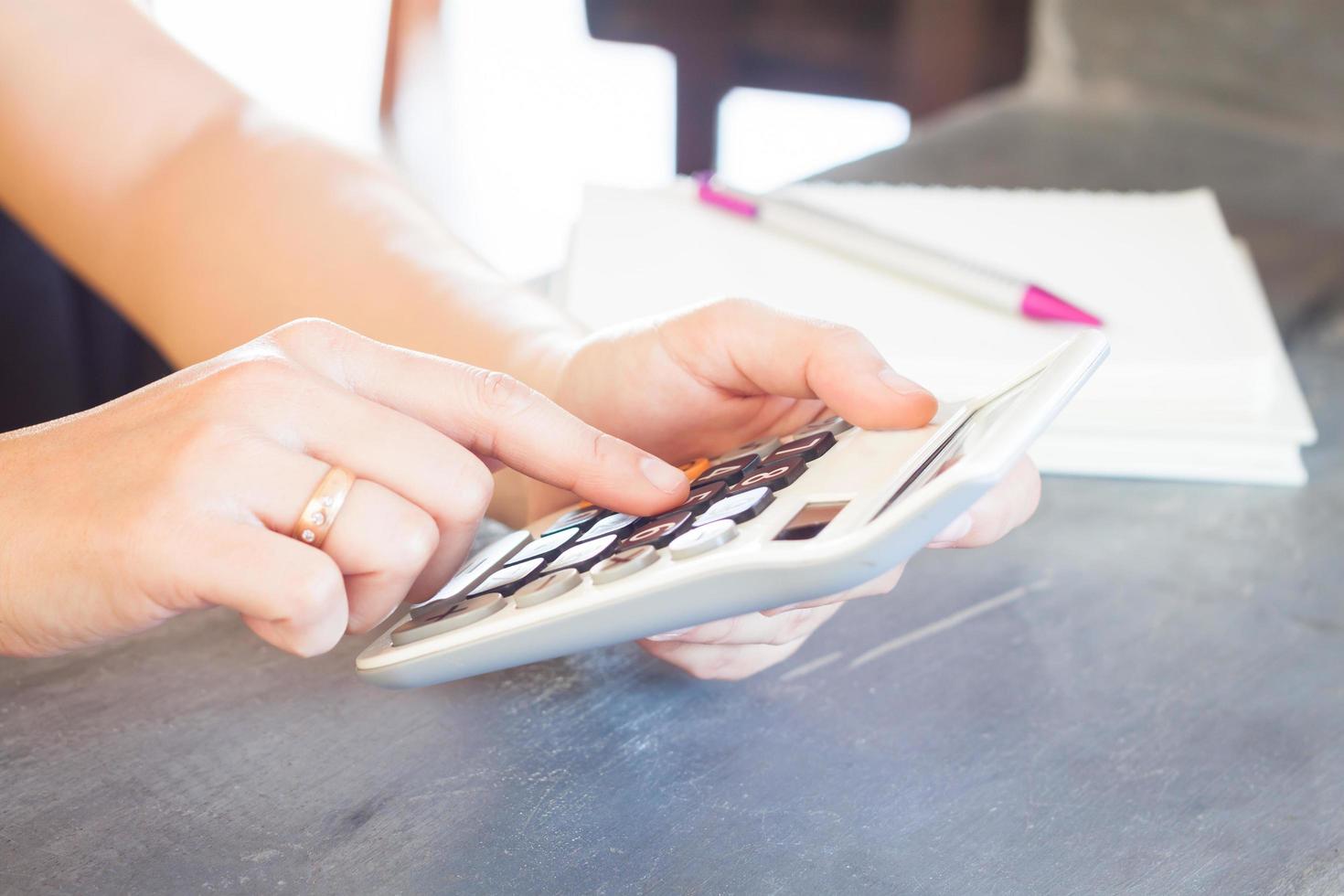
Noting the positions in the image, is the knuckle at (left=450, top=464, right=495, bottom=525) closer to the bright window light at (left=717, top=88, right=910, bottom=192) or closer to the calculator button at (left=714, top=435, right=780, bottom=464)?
the calculator button at (left=714, top=435, right=780, bottom=464)

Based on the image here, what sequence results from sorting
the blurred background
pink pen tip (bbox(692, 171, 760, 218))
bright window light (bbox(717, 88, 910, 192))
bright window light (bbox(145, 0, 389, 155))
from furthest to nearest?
bright window light (bbox(145, 0, 389, 155)), bright window light (bbox(717, 88, 910, 192)), the blurred background, pink pen tip (bbox(692, 171, 760, 218))

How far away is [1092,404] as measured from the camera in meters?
0.70

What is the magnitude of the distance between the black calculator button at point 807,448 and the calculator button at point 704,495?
0.02 m

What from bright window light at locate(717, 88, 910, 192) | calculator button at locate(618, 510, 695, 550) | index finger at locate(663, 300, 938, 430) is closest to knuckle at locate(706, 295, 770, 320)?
index finger at locate(663, 300, 938, 430)

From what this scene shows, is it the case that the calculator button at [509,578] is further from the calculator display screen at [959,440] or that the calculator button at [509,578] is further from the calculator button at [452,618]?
the calculator display screen at [959,440]

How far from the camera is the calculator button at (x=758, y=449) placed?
0.52 meters

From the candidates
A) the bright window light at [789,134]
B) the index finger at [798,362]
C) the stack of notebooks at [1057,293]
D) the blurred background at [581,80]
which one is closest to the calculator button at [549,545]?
the index finger at [798,362]

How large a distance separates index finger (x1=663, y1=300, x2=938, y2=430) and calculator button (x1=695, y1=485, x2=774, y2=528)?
0.22 feet

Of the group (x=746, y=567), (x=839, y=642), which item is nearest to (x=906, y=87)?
(x=839, y=642)

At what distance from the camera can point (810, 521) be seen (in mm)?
401

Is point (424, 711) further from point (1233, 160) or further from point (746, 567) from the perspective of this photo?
point (1233, 160)

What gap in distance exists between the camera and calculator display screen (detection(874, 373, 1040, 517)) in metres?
0.40

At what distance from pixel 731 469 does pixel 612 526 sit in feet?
0.17

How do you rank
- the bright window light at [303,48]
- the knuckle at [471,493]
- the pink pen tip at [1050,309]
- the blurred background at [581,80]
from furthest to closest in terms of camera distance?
1. the bright window light at [303,48]
2. the blurred background at [581,80]
3. the pink pen tip at [1050,309]
4. the knuckle at [471,493]
